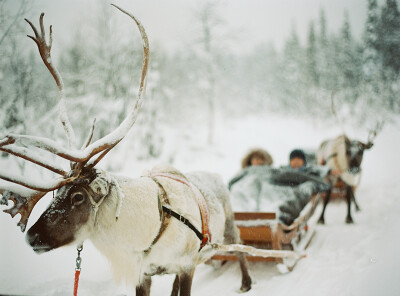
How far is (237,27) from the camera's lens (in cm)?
439

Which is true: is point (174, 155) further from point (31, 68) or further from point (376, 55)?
point (376, 55)

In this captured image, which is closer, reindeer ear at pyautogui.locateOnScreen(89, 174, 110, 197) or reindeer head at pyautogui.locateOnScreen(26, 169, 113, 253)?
reindeer head at pyautogui.locateOnScreen(26, 169, 113, 253)

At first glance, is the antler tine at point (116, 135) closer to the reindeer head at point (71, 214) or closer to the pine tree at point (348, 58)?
the reindeer head at point (71, 214)

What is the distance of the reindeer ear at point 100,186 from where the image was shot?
1700 mm

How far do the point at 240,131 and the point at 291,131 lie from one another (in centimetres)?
282

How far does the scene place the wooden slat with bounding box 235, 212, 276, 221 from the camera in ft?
10.7

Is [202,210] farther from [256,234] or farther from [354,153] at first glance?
[354,153]

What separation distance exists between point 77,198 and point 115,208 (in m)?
0.23

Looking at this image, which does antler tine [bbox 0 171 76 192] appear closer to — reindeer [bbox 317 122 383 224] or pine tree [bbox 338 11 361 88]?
pine tree [bbox 338 11 361 88]

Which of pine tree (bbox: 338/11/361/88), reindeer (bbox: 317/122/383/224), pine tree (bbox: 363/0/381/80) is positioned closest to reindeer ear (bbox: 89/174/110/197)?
pine tree (bbox: 363/0/381/80)

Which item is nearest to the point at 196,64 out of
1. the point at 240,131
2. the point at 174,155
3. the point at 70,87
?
the point at 174,155

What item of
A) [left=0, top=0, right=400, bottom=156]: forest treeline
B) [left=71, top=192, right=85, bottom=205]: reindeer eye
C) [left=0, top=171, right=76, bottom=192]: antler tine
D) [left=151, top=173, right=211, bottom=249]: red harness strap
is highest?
[left=0, top=0, right=400, bottom=156]: forest treeline

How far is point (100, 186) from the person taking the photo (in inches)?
67.3

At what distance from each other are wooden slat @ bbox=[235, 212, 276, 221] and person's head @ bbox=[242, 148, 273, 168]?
182 centimetres
